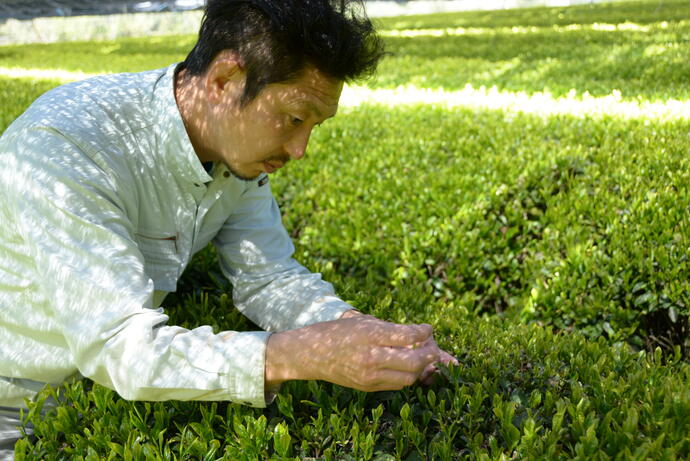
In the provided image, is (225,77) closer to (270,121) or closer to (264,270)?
(270,121)

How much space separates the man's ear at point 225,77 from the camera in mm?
2066

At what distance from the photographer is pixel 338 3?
2176mm

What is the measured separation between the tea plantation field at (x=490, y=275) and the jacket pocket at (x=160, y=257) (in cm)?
29

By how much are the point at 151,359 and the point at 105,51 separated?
22022mm

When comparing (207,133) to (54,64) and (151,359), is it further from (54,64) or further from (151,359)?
(54,64)

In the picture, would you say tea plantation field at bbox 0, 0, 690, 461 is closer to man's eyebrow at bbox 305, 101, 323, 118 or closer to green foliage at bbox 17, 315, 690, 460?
green foliage at bbox 17, 315, 690, 460

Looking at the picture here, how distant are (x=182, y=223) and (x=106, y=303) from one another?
72 cm

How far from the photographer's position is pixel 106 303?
5.48 feet

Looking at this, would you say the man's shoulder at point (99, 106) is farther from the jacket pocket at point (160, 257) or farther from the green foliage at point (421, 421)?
the green foliage at point (421, 421)

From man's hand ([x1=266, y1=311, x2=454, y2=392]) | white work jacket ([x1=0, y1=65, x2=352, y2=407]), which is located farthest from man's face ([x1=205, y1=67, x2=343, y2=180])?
man's hand ([x1=266, y1=311, x2=454, y2=392])

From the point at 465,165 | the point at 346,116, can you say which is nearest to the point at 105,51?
the point at 346,116

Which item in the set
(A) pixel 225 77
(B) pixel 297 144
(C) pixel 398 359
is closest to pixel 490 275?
(B) pixel 297 144

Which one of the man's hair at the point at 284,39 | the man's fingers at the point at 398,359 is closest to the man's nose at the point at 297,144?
the man's hair at the point at 284,39

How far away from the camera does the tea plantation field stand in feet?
5.83
